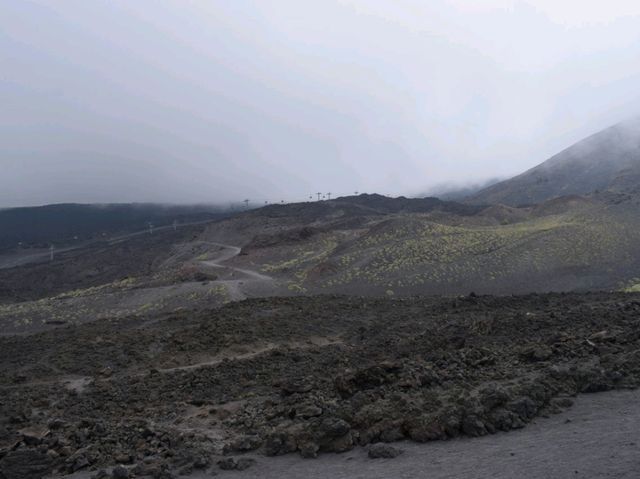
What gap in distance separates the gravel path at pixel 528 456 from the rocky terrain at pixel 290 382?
11.5 inches

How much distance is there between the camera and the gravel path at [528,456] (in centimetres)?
672

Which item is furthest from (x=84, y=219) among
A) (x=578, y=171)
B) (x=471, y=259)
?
(x=471, y=259)

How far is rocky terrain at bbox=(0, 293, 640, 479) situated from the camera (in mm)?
8820

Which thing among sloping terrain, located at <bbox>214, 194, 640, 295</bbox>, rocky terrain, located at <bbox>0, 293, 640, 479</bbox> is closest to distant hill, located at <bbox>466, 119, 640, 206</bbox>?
sloping terrain, located at <bbox>214, 194, 640, 295</bbox>

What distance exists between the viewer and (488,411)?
28.2 ft

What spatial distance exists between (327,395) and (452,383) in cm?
263

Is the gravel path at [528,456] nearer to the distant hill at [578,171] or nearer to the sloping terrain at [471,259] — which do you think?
the sloping terrain at [471,259]

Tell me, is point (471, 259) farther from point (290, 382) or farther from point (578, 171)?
point (578, 171)

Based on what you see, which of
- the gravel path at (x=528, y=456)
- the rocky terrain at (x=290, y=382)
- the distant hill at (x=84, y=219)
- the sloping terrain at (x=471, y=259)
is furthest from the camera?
the distant hill at (x=84, y=219)

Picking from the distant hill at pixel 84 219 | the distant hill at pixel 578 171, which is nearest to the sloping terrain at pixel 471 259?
the distant hill at pixel 578 171

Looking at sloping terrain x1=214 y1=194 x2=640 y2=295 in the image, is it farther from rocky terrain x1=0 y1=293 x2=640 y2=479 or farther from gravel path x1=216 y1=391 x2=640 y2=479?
gravel path x1=216 y1=391 x2=640 y2=479

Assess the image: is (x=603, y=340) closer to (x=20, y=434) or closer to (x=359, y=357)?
(x=359, y=357)

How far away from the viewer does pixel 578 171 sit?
111 metres

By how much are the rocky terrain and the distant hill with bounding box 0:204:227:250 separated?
117 m
